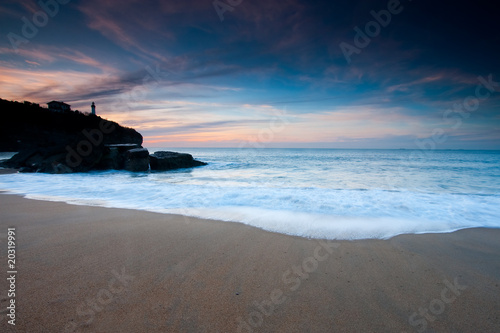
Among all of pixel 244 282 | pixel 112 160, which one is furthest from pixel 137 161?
pixel 244 282

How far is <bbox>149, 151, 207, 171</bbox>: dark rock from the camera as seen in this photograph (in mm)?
17797

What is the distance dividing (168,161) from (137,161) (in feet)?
8.03

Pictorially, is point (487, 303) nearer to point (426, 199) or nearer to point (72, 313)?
point (72, 313)

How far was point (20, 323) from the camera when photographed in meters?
1.89

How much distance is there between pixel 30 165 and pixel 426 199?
21.2 meters

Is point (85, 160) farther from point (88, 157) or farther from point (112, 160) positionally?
point (112, 160)

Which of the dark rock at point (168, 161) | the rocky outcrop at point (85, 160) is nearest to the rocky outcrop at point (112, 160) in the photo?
the rocky outcrop at point (85, 160)

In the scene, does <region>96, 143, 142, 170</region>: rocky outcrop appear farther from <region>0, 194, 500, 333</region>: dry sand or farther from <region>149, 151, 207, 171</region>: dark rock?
<region>0, 194, 500, 333</region>: dry sand

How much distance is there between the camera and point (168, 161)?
18469mm

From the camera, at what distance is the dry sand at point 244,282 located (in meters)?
2.02

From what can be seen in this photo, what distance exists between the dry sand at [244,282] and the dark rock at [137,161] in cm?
1302

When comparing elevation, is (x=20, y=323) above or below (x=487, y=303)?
above

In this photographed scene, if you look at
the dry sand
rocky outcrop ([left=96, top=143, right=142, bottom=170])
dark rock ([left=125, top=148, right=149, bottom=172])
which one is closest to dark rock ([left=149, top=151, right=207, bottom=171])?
dark rock ([left=125, top=148, right=149, bottom=172])

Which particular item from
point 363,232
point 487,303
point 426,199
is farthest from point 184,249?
point 426,199
